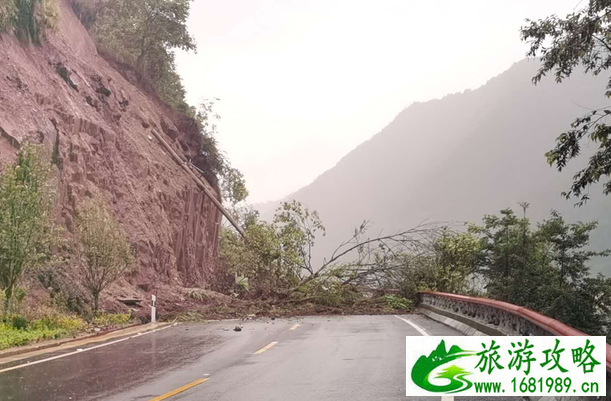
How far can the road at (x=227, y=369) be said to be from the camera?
312 inches

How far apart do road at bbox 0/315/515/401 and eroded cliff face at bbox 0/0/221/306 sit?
32.8 ft

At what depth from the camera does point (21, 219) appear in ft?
49.9

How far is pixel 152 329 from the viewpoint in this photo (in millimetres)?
17922

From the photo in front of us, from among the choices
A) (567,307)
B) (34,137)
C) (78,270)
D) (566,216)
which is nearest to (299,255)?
(78,270)

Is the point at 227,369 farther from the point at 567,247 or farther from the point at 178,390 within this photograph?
the point at 567,247

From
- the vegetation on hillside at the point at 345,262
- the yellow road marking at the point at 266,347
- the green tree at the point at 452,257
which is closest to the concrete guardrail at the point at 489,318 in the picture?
the vegetation on hillside at the point at 345,262

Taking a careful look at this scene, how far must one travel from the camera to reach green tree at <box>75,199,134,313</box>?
1867 cm

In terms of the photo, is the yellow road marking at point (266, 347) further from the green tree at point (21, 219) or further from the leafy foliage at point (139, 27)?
the leafy foliage at point (139, 27)

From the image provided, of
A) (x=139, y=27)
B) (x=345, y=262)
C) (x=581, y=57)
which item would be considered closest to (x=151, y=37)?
(x=139, y=27)

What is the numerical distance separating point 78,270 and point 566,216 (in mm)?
164233

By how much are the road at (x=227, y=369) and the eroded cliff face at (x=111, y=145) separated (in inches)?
393

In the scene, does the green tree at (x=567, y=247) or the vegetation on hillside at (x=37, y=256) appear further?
the green tree at (x=567, y=247)

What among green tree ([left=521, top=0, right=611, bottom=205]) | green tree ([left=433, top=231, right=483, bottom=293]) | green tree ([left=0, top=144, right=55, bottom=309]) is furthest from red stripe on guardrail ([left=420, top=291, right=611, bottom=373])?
green tree ([left=433, top=231, right=483, bottom=293])

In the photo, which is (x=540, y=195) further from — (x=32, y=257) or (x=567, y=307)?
(x=32, y=257)
